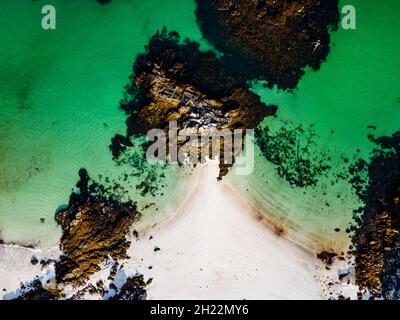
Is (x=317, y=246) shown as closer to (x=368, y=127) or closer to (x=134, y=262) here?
(x=368, y=127)

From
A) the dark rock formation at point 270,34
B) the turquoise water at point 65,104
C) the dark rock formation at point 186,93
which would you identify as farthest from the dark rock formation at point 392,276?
the turquoise water at point 65,104

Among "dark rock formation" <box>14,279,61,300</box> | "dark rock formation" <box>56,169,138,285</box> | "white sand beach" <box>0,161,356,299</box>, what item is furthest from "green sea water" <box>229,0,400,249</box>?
"dark rock formation" <box>14,279,61,300</box>

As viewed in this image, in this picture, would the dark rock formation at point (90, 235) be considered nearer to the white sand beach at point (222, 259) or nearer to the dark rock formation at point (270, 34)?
the white sand beach at point (222, 259)

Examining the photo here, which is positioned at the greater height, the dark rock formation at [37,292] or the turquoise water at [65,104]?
the turquoise water at [65,104]

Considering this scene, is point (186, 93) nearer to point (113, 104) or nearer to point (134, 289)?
point (113, 104)

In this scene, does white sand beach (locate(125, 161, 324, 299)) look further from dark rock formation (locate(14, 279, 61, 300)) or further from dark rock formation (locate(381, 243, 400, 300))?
dark rock formation (locate(14, 279, 61, 300))

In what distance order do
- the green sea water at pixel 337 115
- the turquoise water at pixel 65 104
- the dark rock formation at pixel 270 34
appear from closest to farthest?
the dark rock formation at pixel 270 34 → the green sea water at pixel 337 115 → the turquoise water at pixel 65 104

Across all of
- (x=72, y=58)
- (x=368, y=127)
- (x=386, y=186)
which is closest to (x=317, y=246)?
(x=386, y=186)
